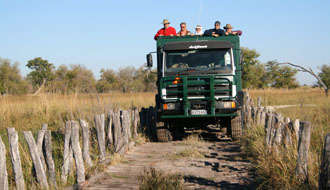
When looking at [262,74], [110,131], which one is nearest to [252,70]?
[262,74]

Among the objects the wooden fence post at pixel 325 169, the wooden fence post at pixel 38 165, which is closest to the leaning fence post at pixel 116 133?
the wooden fence post at pixel 38 165

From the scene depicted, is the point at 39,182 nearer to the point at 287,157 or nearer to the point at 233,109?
the point at 287,157

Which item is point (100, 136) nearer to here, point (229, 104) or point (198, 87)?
point (198, 87)

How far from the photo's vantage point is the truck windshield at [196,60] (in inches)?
446

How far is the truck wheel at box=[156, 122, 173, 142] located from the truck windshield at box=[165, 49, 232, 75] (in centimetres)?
148

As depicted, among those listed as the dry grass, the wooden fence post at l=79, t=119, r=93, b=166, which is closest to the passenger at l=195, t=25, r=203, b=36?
the wooden fence post at l=79, t=119, r=93, b=166

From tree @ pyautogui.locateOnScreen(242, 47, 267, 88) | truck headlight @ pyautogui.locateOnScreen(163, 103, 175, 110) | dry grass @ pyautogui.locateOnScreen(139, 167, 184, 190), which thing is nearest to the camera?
dry grass @ pyautogui.locateOnScreen(139, 167, 184, 190)

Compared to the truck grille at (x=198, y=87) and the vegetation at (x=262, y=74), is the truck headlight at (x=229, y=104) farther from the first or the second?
the vegetation at (x=262, y=74)

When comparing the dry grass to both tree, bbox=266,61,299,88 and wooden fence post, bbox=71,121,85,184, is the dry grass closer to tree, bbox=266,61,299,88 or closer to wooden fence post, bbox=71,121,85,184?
wooden fence post, bbox=71,121,85,184

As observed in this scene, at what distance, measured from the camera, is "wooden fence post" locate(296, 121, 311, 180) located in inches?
215

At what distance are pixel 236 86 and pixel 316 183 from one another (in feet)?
19.3

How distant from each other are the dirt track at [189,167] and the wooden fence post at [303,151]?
963 mm

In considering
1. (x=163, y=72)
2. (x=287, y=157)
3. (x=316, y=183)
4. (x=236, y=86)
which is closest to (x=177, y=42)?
(x=163, y=72)

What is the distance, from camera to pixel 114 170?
764cm
